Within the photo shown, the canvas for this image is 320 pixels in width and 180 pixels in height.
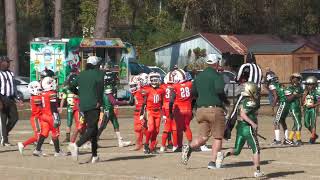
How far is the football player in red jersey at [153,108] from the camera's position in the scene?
17.8m

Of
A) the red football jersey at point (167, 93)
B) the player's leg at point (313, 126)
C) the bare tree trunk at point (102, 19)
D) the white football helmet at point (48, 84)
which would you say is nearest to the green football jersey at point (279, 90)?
the player's leg at point (313, 126)

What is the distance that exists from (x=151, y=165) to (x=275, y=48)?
49.2m

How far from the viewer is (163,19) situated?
71.0 metres

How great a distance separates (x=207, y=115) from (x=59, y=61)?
79.6 feet

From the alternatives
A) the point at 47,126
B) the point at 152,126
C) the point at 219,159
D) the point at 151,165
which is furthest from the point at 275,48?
the point at 219,159

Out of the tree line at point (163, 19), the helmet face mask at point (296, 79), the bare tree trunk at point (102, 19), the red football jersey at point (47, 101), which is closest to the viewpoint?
the red football jersey at point (47, 101)

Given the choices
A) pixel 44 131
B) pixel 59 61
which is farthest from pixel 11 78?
pixel 59 61

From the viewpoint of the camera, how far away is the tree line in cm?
6764

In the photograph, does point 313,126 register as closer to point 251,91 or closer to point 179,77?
point 179,77

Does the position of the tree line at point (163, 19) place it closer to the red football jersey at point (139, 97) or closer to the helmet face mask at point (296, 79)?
the helmet face mask at point (296, 79)

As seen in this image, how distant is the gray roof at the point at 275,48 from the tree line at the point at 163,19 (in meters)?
5.43

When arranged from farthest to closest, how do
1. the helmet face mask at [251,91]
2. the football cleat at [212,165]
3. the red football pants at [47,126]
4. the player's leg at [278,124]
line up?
the player's leg at [278,124] < the red football pants at [47,126] < the football cleat at [212,165] < the helmet face mask at [251,91]

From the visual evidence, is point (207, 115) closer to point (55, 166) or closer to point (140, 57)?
point (55, 166)

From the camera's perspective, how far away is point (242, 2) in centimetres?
7306
